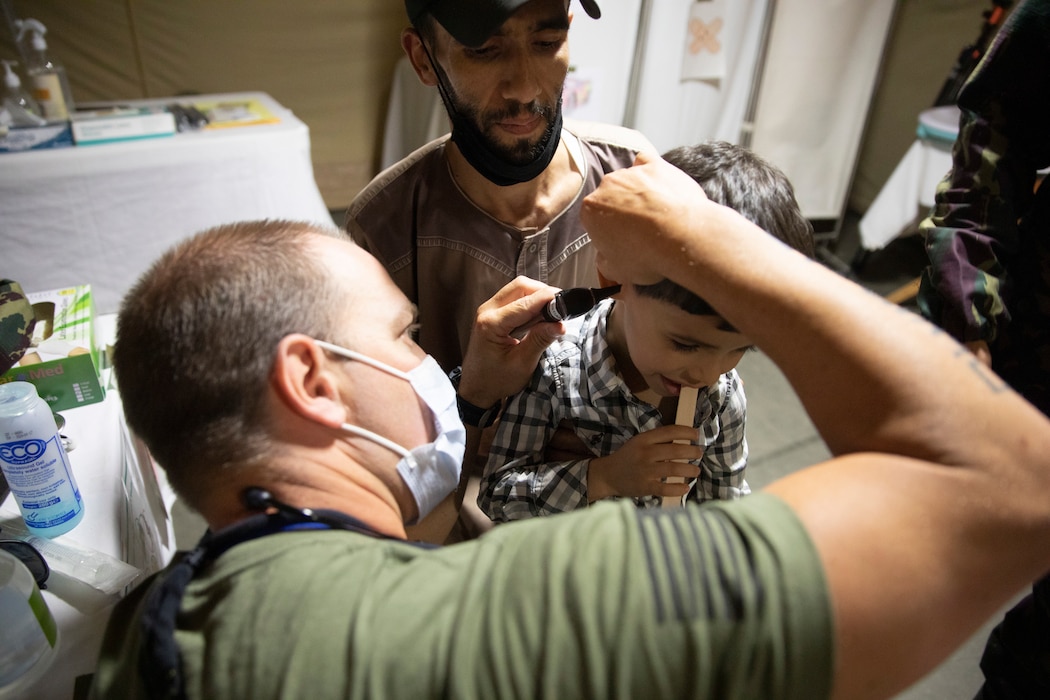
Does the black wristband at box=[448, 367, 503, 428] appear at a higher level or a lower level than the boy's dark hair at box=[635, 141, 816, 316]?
lower

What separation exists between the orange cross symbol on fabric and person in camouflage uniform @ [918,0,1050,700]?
2.32 metres

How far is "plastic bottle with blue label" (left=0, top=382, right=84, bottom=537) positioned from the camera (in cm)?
99

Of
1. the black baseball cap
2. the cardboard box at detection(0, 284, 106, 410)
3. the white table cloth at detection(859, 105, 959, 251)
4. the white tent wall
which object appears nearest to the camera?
the black baseball cap

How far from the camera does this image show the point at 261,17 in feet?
10.9

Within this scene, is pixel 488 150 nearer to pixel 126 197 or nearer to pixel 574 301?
pixel 574 301

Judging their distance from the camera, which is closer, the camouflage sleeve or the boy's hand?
the boy's hand

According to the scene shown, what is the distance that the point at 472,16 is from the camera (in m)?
1.19

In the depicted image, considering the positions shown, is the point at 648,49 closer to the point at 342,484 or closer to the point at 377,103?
the point at 377,103

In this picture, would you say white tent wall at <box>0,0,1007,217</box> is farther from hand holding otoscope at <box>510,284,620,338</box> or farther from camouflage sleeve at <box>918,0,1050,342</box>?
hand holding otoscope at <box>510,284,620,338</box>

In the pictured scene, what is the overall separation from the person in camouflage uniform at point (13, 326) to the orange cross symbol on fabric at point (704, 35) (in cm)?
315

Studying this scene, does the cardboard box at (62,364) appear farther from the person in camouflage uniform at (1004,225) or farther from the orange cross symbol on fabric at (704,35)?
the orange cross symbol on fabric at (704,35)

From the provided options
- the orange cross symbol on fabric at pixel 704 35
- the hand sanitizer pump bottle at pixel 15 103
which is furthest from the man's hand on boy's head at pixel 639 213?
the orange cross symbol on fabric at pixel 704 35

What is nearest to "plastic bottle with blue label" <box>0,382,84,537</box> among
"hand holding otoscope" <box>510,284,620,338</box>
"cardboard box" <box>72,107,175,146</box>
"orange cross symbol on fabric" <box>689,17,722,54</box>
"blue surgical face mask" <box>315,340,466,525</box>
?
"blue surgical face mask" <box>315,340,466,525</box>

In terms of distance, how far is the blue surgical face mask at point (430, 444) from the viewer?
2.60 ft
